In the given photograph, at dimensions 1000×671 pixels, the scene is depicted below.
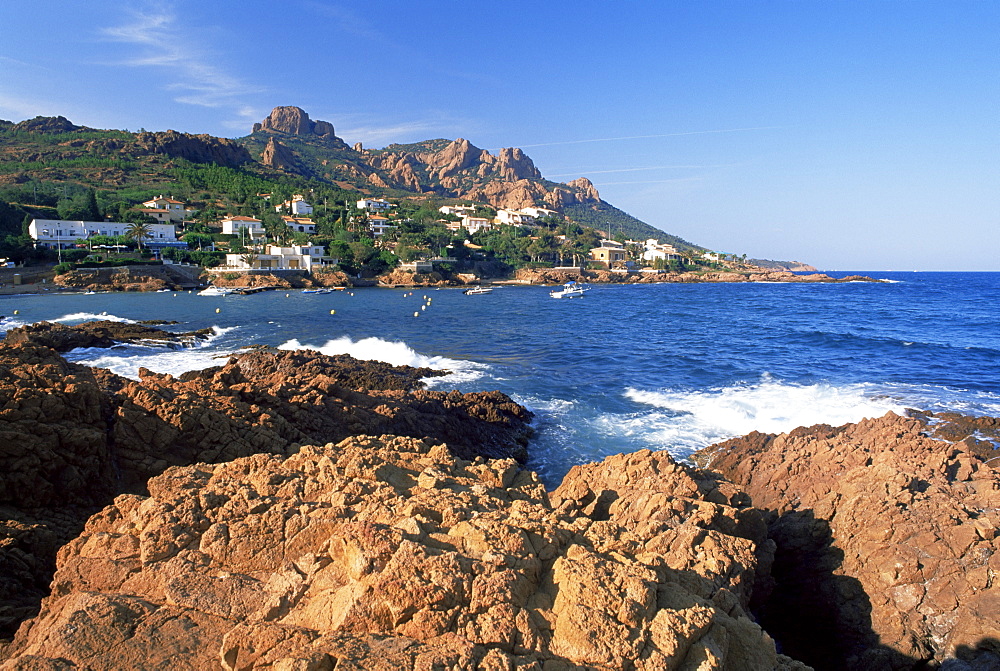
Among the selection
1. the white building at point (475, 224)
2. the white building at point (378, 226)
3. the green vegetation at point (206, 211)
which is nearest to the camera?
the green vegetation at point (206, 211)

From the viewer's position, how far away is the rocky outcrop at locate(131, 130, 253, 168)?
126 m

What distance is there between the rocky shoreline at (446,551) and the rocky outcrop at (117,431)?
3 cm

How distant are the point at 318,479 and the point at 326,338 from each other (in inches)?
986

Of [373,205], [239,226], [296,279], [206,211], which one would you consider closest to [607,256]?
[373,205]

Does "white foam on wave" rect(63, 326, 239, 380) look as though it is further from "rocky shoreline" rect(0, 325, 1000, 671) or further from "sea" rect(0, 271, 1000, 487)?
"rocky shoreline" rect(0, 325, 1000, 671)

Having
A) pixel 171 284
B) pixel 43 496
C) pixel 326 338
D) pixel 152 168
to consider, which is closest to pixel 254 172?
pixel 152 168

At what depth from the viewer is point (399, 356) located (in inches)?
928

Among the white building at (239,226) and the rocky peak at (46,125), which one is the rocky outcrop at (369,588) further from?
the rocky peak at (46,125)

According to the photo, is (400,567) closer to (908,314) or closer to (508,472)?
(508,472)

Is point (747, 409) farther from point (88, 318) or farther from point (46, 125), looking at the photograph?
point (46, 125)

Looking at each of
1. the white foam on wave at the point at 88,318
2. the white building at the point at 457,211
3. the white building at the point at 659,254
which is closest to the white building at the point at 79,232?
the white foam on wave at the point at 88,318

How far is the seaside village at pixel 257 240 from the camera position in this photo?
6812 cm

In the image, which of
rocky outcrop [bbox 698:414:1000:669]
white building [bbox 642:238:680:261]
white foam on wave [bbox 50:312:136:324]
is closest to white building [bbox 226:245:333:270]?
white foam on wave [bbox 50:312:136:324]

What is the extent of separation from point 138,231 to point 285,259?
18.6 metres
